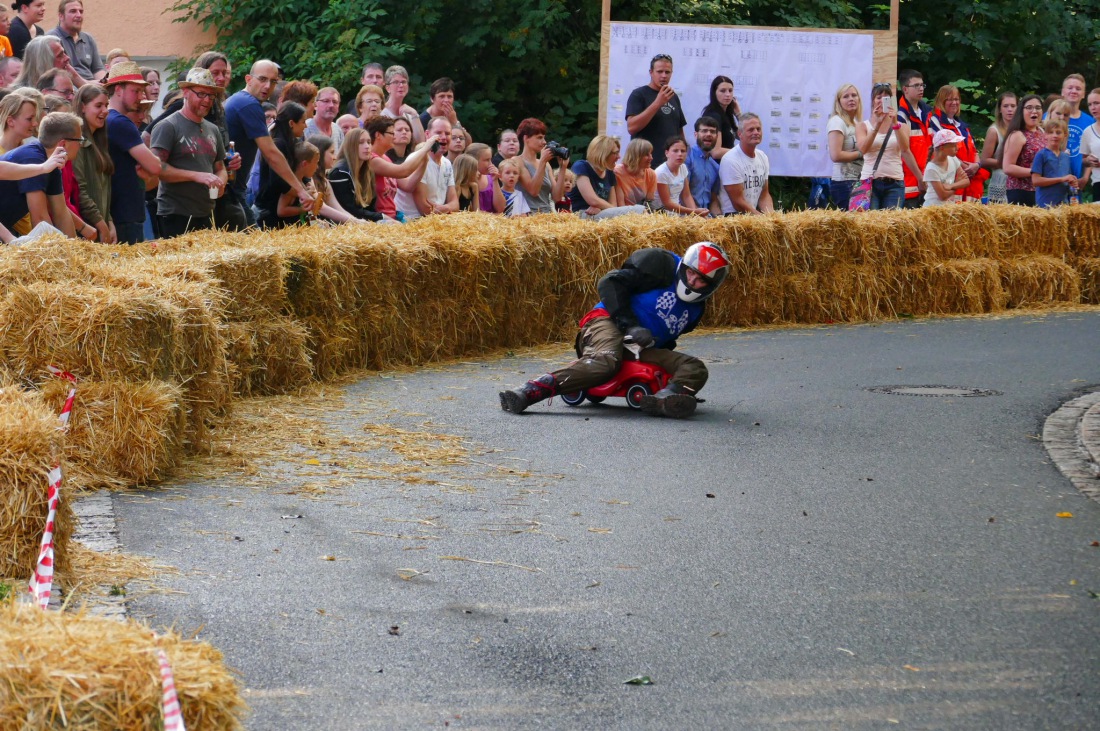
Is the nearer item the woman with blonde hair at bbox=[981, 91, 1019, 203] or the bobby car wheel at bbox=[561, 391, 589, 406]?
the bobby car wheel at bbox=[561, 391, 589, 406]

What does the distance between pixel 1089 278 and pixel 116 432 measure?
1427 centimetres

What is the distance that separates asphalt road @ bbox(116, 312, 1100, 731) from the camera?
437cm

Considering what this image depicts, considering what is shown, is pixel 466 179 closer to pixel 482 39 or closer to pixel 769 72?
pixel 769 72

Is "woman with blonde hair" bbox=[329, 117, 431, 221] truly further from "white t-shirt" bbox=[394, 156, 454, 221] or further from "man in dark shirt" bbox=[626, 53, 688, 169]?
"man in dark shirt" bbox=[626, 53, 688, 169]

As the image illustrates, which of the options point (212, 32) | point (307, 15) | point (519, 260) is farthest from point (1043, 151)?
point (212, 32)

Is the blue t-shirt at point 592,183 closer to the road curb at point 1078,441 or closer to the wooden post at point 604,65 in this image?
the wooden post at point 604,65

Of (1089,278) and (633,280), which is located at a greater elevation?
(633,280)

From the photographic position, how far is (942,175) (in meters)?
18.7

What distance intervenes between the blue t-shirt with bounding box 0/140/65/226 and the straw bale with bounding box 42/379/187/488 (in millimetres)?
3269

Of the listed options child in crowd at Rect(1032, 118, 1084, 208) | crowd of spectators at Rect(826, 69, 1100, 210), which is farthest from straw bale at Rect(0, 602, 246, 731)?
child in crowd at Rect(1032, 118, 1084, 208)

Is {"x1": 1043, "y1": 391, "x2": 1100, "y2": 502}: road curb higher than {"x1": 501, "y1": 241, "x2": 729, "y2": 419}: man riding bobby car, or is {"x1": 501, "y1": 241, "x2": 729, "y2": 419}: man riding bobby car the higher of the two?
{"x1": 501, "y1": 241, "x2": 729, "y2": 419}: man riding bobby car

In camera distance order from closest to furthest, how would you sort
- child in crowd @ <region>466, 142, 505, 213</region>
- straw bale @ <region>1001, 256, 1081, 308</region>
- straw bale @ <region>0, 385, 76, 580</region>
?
straw bale @ <region>0, 385, 76, 580</region> → child in crowd @ <region>466, 142, 505, 213</region> → straw bale @ <region>1001, 256, 1081, 308</region>

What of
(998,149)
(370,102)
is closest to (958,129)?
(998,149)

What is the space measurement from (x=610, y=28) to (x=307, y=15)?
5.82 metres
